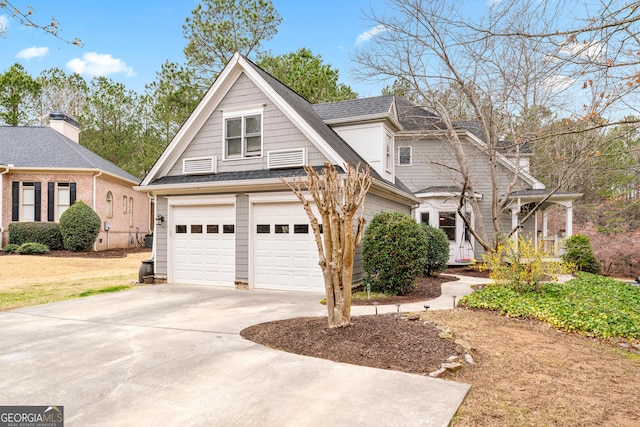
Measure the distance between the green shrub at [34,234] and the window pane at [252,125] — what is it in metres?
14.3

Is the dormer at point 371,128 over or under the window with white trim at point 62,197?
over

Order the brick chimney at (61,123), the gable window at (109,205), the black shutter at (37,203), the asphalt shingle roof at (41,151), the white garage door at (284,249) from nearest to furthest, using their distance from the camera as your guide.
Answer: the white garage door at (284,249)
the black shutter at (37,203)
the asphalt shingle roof at (41,151)
the gable window at (109,205)
the brick chimney at (61,123)

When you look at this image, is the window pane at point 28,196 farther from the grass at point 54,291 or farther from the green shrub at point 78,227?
the grass at point 54,291

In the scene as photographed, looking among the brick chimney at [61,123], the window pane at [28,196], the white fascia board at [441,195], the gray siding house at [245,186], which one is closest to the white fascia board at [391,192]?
the gray siding house at [245,186]

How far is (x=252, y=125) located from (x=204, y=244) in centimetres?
367

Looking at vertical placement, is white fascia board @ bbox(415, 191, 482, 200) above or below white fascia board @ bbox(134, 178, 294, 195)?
above

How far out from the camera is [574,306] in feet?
25.6

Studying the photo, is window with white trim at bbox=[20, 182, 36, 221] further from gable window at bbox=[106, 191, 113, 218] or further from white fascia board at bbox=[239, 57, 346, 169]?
white fascia board at bbox=[239, 57, 346, 169]

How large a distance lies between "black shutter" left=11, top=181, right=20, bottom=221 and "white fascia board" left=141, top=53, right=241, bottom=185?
513 inches

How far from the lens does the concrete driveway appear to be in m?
3.49

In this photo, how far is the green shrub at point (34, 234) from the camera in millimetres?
19750

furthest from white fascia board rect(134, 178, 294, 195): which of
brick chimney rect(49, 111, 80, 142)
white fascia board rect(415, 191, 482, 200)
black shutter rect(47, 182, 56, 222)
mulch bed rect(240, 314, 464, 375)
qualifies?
brick chimney rect(49, 111, 80, 142)

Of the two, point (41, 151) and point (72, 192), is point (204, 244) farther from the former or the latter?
point (41, 151)

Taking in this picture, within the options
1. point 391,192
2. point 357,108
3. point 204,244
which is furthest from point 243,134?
point 391,192
